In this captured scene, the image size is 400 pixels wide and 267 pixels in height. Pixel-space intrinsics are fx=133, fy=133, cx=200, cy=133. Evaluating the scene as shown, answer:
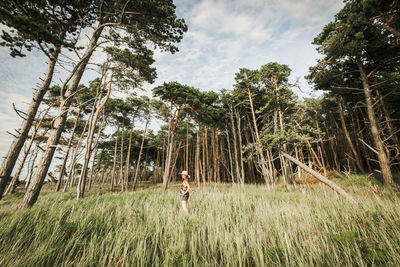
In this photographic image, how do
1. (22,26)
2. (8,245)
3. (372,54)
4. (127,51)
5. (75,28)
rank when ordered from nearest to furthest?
(8,245) < (22,26) < (75,28) < (127,51) < (372,54)

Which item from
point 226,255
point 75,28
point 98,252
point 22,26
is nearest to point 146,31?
point 75,28

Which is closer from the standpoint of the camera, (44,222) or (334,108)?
(44,222)

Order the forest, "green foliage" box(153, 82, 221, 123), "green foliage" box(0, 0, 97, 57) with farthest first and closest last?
1. "green foliage" box(153, 82, 221, 123)
2. "green foliage" box(0, 0, 97, 57)
3. the forest

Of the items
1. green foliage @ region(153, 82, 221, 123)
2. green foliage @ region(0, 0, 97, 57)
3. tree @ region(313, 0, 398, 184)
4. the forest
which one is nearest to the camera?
the forest

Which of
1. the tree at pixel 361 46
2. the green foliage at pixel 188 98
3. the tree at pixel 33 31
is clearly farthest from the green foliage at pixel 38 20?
the tree at pixel 361 46

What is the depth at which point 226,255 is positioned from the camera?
61.9 inches

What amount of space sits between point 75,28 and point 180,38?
4587 mm

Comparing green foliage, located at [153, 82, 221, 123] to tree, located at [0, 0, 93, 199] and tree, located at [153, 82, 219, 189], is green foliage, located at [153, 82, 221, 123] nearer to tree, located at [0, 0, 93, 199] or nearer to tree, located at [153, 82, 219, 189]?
tree, located at [153, 82, 219, 189]

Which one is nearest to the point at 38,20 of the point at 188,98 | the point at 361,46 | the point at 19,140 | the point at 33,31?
the point at 33,31

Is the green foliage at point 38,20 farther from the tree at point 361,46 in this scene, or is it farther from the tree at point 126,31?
the tree at point 361,46

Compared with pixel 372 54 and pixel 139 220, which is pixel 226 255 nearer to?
pixel 139 220

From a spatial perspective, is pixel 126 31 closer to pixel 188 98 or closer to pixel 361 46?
pixel 188 98

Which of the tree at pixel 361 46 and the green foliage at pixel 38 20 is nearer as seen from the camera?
the green foliage at pixel 38 20

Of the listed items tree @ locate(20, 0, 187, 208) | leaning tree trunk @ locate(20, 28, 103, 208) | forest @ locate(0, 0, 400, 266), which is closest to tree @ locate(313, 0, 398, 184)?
forest @ locate(0, 0, 400, 266)
